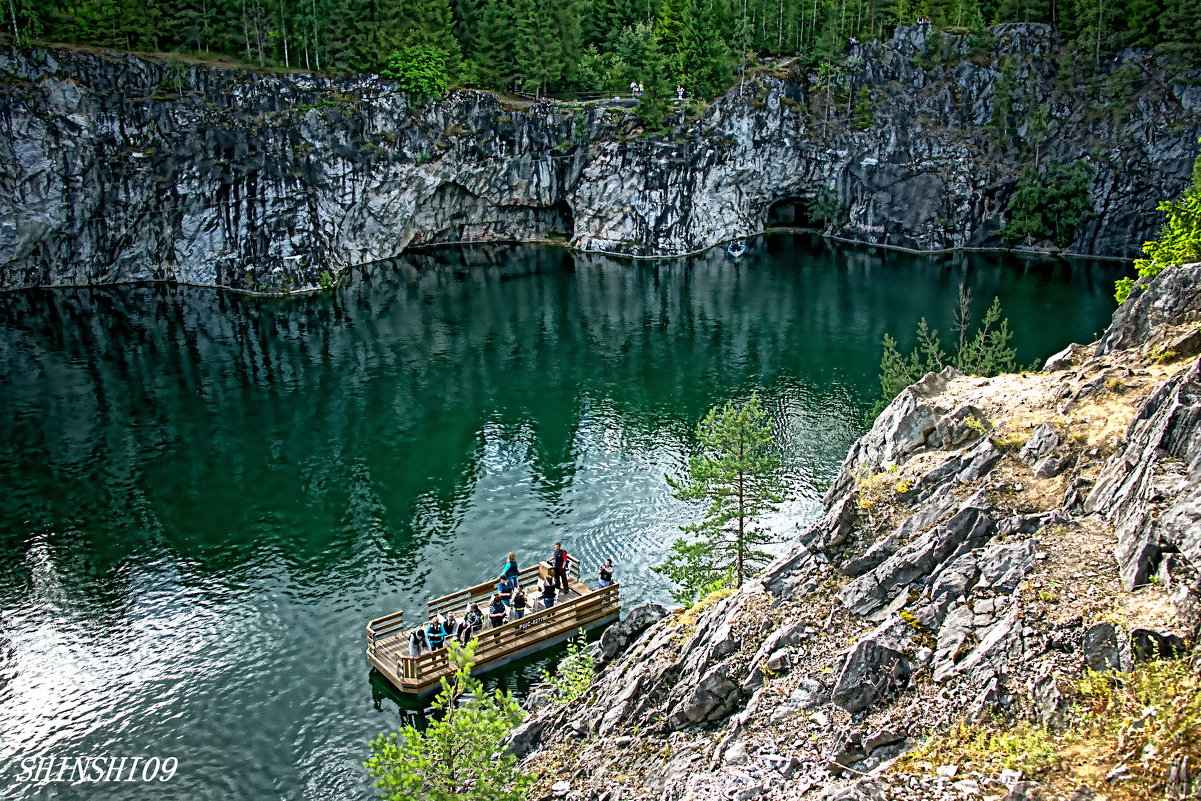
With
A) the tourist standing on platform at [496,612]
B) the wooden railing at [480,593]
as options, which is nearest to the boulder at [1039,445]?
Result: the tourist standing on platform at [496,612]

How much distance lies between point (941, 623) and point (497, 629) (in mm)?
22536

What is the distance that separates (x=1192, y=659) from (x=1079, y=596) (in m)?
2.84

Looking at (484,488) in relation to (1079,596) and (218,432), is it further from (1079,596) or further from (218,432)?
(1079,596)

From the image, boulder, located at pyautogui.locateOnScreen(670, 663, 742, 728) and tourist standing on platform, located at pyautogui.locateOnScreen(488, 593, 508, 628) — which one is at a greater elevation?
boulder, located at pyautogui.locateOnScreen(670, 663, 742, 728)

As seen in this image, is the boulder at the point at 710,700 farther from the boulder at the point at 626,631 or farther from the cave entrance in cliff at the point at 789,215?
the cave entrance in cliff at the point at 789,215

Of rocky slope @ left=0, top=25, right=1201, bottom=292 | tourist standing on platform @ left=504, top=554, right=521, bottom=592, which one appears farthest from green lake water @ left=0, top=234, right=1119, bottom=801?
rocky slope @ left=0, top=25, right=1201, bottom=292

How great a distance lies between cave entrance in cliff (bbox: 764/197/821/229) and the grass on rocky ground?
→ 119 metres

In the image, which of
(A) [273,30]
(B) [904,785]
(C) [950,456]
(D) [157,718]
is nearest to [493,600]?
(D) [157,718]

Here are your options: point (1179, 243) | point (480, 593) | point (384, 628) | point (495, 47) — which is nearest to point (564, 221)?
point (495, 47)

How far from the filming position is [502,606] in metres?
40.3

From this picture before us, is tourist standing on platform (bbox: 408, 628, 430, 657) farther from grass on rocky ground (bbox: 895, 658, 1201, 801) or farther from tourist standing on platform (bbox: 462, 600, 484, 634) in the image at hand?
grass on rocky ground (bbox: 895, 658, 1201, 801)

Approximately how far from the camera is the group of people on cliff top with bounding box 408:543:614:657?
38.1 metres

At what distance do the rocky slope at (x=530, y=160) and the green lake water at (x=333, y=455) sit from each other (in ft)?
21.4

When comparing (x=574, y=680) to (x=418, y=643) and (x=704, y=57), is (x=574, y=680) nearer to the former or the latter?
(x=418, y=643)
